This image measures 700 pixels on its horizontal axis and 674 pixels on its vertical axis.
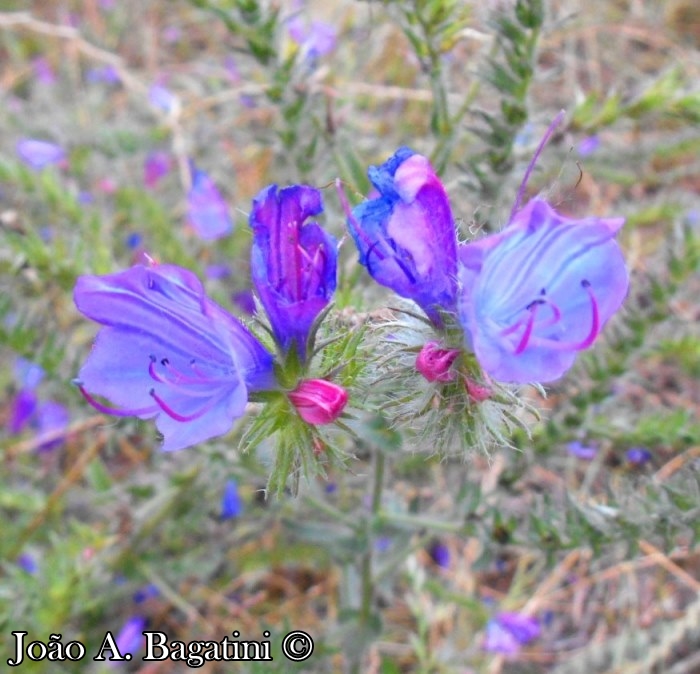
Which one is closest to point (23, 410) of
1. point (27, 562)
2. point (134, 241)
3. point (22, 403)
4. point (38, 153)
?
point (22, 403)

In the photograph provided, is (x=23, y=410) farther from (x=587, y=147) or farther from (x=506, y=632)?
(x=587, y=147)

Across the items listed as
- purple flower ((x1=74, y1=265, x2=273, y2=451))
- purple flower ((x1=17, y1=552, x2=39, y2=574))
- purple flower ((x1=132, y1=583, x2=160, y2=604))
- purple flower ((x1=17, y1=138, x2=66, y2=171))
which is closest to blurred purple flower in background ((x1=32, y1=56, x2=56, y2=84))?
purple flower ((x1=17, y1=138, x2=66, y2=171))

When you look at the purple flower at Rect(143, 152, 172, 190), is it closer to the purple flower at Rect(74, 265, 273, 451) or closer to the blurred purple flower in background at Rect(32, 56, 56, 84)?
the blurred purple flower in background at Rect(32, 56, 56, 84)

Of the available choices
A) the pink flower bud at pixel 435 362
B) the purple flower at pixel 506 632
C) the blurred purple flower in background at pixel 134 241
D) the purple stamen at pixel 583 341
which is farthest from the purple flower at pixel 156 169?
the purple stamen at pixel 583 341

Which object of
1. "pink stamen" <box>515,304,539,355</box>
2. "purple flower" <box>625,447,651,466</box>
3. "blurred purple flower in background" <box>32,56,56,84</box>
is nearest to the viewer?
"pink stamen" <box>515,304,539,355</box>

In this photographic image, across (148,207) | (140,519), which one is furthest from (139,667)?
(148,207)
